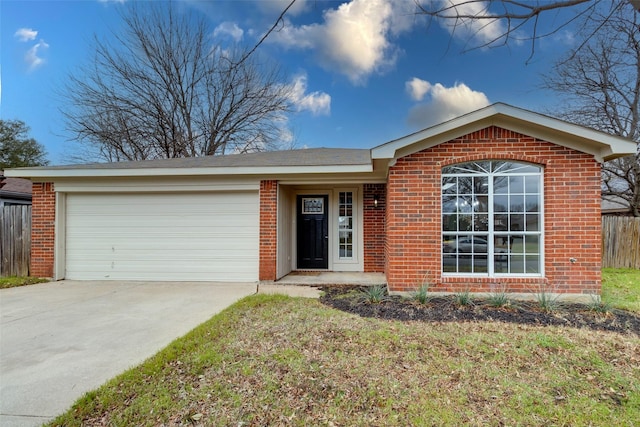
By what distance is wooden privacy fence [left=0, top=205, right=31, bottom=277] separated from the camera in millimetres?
8328

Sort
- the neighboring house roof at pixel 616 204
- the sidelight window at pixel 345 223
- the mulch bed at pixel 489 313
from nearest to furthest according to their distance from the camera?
the mulch bed at pixel 489 313
the sidelight window at pixel 345 223
the neighboring house roof at pixel 616 204

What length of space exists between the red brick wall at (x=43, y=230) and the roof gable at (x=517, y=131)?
8003 millimetres

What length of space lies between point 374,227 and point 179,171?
16.5 ft

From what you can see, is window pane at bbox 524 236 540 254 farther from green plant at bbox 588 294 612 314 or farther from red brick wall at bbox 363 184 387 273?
red brick wall at bbox 363 184 387 273

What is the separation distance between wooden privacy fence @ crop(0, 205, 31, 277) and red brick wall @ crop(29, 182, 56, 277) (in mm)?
469

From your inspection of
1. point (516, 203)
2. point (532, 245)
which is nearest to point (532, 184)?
point (516, 203)

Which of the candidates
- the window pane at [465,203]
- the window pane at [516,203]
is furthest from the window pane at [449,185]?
the window pane at [516,203]

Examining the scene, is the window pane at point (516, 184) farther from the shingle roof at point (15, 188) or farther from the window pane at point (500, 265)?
the shingle roof at point (15, 188)

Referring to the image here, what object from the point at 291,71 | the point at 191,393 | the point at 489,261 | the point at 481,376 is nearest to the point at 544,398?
the point at 481,376

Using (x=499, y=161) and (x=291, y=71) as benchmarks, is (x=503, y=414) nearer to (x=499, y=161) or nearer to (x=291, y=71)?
(x=499, y=161)

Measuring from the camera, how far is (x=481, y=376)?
3.10 metres

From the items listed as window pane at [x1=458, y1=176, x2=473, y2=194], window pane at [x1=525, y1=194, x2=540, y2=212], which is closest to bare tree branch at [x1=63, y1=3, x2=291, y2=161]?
window pane at [x1=458, y1=176, x2=473, y2=194]

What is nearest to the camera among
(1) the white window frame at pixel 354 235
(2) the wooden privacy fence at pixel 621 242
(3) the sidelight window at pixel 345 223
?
(1) the white window frame at pixel 354 235

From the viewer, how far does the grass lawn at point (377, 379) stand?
8.29ft
